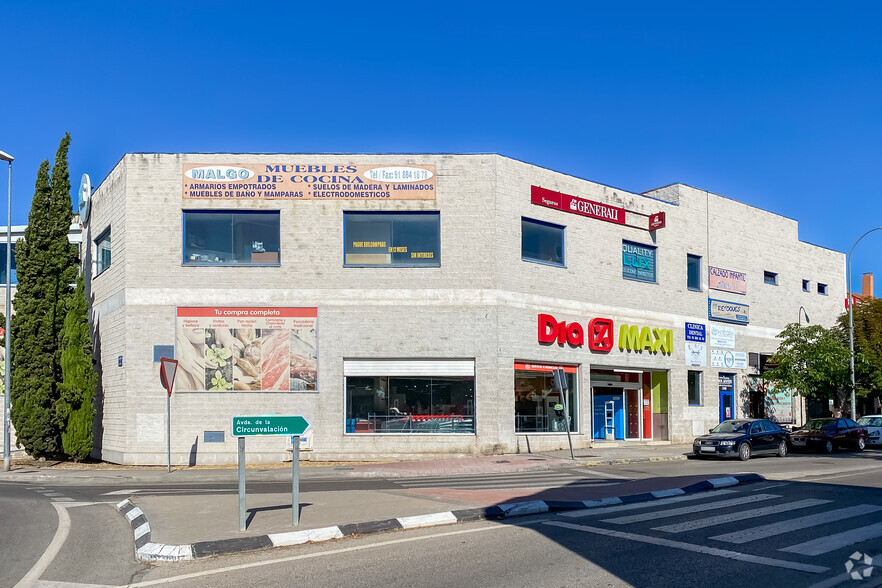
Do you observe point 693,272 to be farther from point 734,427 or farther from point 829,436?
point 734,427

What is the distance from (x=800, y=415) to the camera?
120ft

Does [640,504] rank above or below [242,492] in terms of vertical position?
below

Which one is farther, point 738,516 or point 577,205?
point 577,205

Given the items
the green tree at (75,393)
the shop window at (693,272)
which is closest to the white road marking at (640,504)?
the green tree at (75,393)

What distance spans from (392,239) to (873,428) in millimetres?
20666

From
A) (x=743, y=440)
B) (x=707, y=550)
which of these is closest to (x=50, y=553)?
(x=707, y=550)

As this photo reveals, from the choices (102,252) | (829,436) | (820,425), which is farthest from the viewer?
(820,425)

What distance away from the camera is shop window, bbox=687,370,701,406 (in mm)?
31594

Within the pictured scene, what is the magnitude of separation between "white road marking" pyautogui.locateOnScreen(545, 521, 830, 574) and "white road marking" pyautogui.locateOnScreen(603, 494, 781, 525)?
31.4 inches

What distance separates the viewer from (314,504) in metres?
12.9

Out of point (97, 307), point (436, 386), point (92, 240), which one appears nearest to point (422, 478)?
point (436, 386)

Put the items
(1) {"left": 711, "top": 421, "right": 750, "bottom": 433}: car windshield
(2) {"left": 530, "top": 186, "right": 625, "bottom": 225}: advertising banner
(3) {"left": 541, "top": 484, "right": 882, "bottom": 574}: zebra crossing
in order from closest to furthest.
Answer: (3) {"left": 541, "top": 484, "right": 882, "bottom": 574}: zebra crossing
(1) {"left": 711, "top": 421, "right": 750, "bottom": 433}: car windshield
(2) {"left": 530, "top": 186, "right": 625, "bottom": 225}: advertising banner

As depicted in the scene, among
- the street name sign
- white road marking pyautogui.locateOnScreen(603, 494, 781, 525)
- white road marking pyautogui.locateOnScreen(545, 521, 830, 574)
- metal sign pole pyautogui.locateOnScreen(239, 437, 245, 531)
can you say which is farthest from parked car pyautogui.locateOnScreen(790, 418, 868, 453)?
metal sign pole pyautogui.locateOnScreen(239, 437, 245, 531)

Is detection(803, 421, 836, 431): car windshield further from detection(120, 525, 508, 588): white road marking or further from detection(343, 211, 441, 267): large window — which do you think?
detection(120, 525, 508, 588): white road marking
